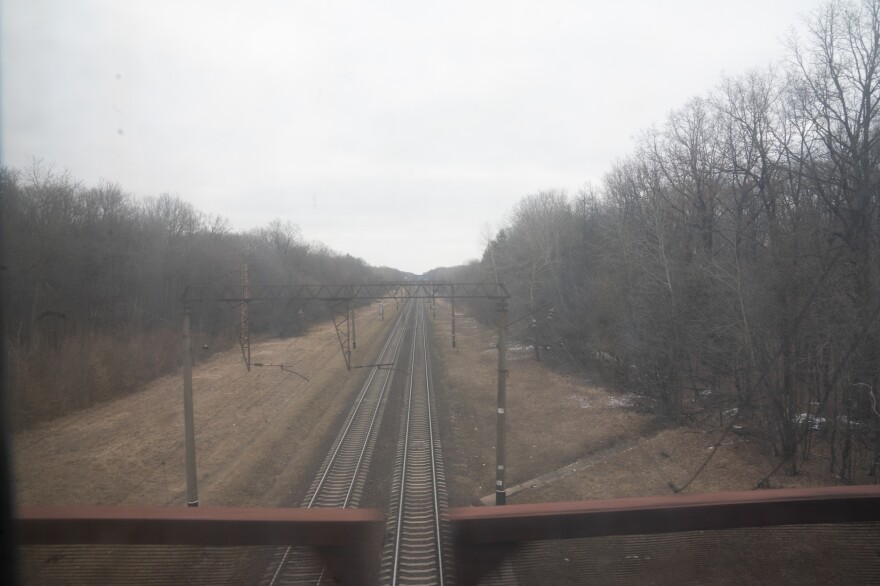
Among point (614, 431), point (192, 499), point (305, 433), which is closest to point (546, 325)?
point (614, 431)

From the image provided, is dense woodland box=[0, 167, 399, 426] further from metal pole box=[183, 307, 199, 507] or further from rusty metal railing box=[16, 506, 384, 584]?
rusty metal railing box=[16, 506, 384, 584]

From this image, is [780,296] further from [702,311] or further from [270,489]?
[270,489]

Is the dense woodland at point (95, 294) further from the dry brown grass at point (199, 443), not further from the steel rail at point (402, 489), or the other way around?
the steel rail at point (402, 489)

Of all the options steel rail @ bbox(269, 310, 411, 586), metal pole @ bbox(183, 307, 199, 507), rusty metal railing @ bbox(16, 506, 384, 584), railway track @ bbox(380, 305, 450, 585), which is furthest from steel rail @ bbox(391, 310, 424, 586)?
rusty metal railing @ bbox(16, 506, 384, 584)

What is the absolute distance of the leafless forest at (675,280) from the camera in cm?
1079

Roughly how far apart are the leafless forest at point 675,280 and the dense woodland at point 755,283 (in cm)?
6

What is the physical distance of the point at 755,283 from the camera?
11820 millimetres

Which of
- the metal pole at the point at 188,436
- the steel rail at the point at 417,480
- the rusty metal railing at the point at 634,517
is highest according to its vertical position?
the rusty metal railing at the point at 634,517

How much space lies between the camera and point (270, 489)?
11.0 m

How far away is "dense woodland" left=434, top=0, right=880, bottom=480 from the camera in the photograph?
1044cm

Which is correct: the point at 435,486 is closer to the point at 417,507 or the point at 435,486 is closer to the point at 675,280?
the point at 417,507

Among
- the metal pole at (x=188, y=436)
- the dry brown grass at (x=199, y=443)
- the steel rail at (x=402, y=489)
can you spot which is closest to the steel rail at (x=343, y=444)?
the dry brown grass at (x=199, y=443)

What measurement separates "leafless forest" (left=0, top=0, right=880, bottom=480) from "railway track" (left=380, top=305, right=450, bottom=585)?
232 inches

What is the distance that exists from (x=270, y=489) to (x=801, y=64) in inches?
609
